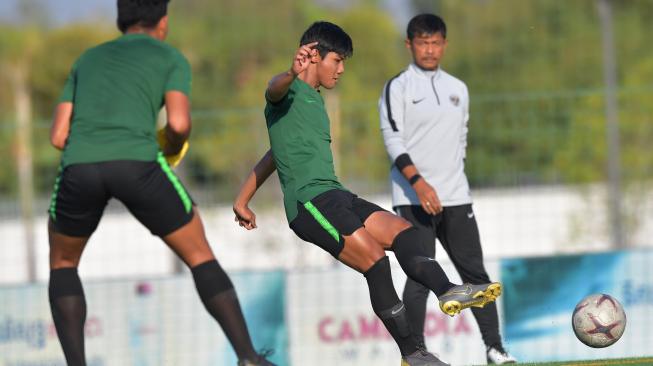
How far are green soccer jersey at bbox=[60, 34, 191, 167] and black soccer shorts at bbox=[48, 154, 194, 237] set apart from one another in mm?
49

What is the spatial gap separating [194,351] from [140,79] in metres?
5.82

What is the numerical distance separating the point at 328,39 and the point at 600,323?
2404 millimetres

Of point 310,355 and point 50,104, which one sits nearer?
point 310,355

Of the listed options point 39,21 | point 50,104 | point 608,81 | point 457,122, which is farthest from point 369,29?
point 457,122

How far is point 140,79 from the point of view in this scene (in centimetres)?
555

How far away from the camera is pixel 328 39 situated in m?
6.30

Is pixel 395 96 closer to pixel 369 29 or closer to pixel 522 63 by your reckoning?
pixel 522 63

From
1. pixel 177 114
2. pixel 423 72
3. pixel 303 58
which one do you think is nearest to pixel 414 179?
pixel 423 72

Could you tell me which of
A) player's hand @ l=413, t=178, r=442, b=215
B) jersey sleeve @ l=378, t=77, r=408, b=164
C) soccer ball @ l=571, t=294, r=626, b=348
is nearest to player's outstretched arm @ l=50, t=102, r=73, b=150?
player's hand @ l=413, t=178, r=442, b=215

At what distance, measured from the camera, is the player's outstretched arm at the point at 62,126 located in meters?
5.64

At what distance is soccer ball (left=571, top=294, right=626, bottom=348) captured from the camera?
6992 millimetres

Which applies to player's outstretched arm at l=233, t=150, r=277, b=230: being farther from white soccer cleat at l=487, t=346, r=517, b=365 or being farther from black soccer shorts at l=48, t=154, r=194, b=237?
white soccer cleat at l=487, t=346, r=517, b=365

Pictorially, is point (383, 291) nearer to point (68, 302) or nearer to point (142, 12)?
point (68, 302)

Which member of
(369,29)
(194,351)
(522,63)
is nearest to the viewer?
(194,351)
